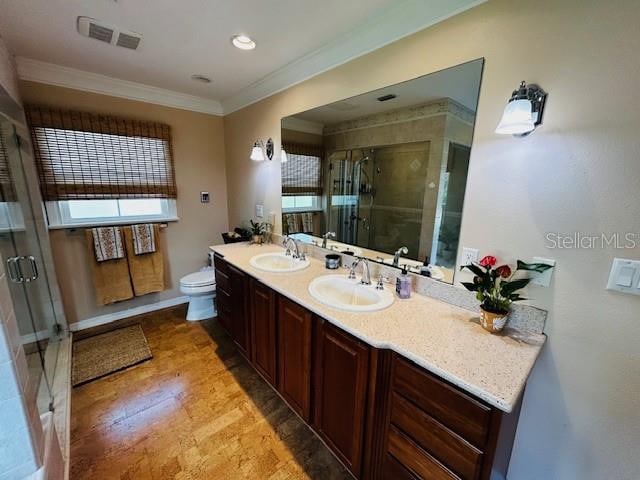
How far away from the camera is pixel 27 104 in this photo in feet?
7.10

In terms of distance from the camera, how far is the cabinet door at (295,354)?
1.47 metres

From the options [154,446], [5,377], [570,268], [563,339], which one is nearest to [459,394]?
[563,339]

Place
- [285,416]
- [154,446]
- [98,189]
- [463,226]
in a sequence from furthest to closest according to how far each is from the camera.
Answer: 1. [98,189]
2. [285,416]
3. [154,446]
4. [463,226]

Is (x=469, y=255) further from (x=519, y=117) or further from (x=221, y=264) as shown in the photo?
(x=221, y=264)

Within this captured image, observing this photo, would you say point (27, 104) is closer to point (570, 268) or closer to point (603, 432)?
point (570, 268)

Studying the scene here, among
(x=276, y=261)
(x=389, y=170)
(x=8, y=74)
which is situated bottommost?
(x=276, y=261)

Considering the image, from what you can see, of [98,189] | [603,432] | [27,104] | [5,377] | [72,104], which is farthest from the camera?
[98,189]

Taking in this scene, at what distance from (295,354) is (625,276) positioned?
1493 millimetres

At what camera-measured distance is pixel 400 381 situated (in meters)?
1.06

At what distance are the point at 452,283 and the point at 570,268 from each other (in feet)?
1.56

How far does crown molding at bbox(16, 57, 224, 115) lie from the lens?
2148mm

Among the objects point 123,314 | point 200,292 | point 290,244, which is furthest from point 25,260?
point 290,244

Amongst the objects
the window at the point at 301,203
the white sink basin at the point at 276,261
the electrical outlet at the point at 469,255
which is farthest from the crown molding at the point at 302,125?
the electrical outlet at the point at 469,255

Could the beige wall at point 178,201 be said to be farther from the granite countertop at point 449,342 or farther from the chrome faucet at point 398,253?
the chrome faucet at point 398,253
